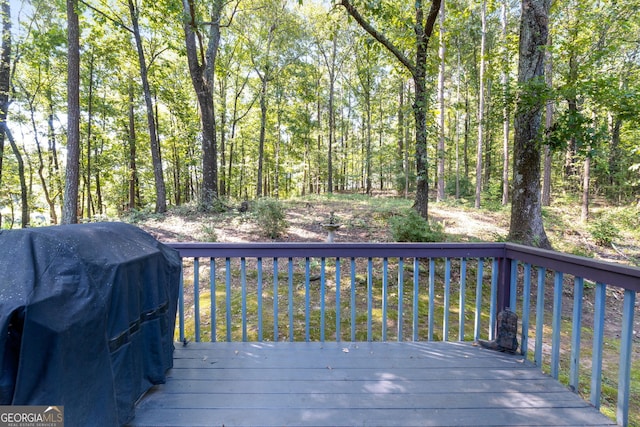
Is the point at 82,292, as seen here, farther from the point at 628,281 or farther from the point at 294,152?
the point at 294,152

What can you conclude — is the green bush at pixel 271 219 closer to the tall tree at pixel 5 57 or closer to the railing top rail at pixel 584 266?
the railing top rail at pixel 584 266

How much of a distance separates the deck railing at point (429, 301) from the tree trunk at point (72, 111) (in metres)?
3.77

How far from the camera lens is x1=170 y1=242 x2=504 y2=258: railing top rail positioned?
8.25 feet

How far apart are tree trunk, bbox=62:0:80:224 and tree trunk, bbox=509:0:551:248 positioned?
9.08 metres

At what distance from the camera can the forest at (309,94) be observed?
4965 mm

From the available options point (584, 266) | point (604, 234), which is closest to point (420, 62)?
point (584, 266)

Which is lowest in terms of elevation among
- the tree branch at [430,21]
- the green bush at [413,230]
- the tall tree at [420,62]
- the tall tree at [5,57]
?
the green bush at [413,230]

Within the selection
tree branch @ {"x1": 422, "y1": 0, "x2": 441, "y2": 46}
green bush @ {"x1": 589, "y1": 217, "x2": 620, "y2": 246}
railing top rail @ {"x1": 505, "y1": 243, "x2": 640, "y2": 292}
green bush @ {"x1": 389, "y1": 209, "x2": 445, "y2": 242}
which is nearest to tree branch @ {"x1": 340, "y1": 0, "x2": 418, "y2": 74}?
tree branch @ {"x1": 422, "y1": 0, "x2": 441, "y2": 46}

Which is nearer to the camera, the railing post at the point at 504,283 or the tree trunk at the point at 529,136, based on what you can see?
the railing post at the point at 504,283

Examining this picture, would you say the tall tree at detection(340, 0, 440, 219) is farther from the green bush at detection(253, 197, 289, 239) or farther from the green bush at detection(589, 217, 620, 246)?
the green bush at detection(589, 217, 620, 246)

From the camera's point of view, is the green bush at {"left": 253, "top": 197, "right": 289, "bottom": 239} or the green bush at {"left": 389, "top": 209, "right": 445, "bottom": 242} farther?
the green bush at {"left": 253, "top": 197, "right": 289, "bottom": 239}

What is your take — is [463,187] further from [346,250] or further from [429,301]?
[346,250]

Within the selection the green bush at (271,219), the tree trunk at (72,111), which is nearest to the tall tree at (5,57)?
the tree trunk at (72,111)

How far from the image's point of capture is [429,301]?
8.43 feet
